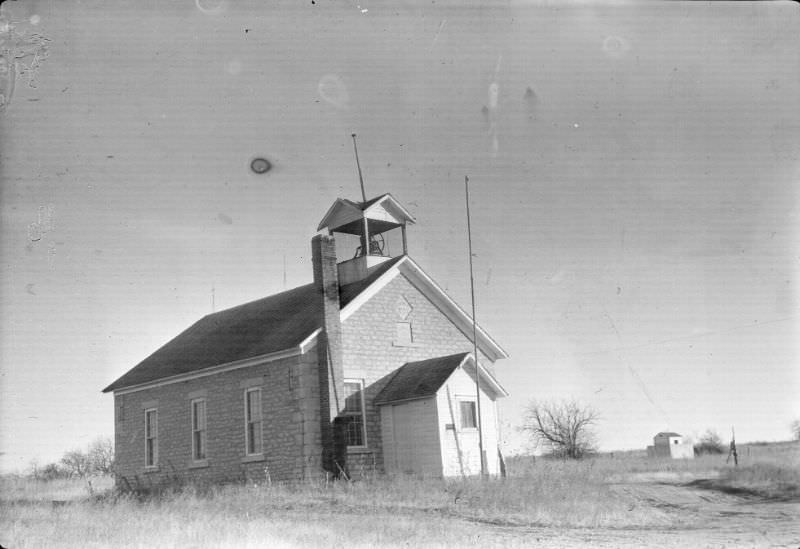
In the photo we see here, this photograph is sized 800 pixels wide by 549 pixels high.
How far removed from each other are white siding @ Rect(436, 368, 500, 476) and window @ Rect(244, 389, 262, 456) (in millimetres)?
5323

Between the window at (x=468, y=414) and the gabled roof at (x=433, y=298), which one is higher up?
the gabled roof at (x=433, y=298)

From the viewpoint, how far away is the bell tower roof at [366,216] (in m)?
27.2

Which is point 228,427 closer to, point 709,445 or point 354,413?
point 354,413

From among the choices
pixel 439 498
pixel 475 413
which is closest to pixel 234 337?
pixel 475 413

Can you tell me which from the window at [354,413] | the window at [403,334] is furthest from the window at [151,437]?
the window at [403,334]

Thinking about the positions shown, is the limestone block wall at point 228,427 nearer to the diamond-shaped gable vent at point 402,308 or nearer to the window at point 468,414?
the diamond-shaped gable vent at point 402,308

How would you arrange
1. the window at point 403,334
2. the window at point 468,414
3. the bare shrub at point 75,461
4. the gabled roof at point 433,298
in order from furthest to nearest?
the bare shrub at point 75,461 < the window at point 403,334 < the gabled roof at point 433,298 < the window at point 468,414

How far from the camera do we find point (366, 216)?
27.1m

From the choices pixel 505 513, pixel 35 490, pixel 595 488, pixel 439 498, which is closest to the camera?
pixel 505 513

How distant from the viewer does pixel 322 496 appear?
19828mm

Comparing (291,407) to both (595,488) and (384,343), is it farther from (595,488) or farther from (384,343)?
(595,488)

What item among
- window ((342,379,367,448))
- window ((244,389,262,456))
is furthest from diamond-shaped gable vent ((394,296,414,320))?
window ((244,389,262,456))

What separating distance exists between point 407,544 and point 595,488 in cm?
939

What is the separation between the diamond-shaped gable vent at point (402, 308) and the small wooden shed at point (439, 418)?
72.6 inches
